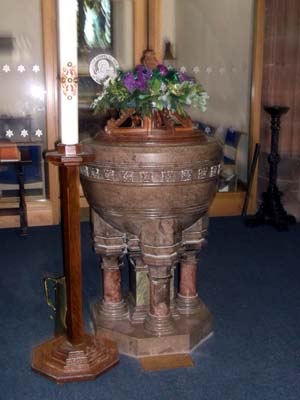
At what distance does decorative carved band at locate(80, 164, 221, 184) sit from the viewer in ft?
6.66

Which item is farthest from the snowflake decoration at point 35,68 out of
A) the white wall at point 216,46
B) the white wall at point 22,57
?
the white wall at point 216,46

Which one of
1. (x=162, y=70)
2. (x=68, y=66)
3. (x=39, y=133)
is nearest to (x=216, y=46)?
(x=39, y=133)

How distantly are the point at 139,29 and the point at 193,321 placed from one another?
8.58 feet

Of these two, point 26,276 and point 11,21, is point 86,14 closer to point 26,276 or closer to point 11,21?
point 11,21

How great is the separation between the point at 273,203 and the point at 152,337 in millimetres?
2303

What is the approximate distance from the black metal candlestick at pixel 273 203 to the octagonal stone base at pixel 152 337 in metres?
1.94

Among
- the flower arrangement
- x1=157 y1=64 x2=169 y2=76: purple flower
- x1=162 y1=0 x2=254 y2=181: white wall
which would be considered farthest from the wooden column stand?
x1=162 y1=0 x2=254 y2=181: white wall

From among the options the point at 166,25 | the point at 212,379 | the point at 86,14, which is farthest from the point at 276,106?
the point at 212,379

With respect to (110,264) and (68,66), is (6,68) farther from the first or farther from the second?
(68,66)

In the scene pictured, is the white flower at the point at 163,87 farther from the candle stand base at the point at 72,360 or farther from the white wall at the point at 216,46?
the white wall at the point at 216,46

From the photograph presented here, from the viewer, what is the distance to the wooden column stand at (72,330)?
6.30 feet

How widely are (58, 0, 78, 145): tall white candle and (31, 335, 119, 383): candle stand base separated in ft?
2.64

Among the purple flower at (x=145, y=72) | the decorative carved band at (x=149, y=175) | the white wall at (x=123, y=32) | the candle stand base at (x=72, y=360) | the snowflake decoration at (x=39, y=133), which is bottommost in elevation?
the candle stand base at (x=72, y=360)

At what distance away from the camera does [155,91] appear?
2.10 metres
